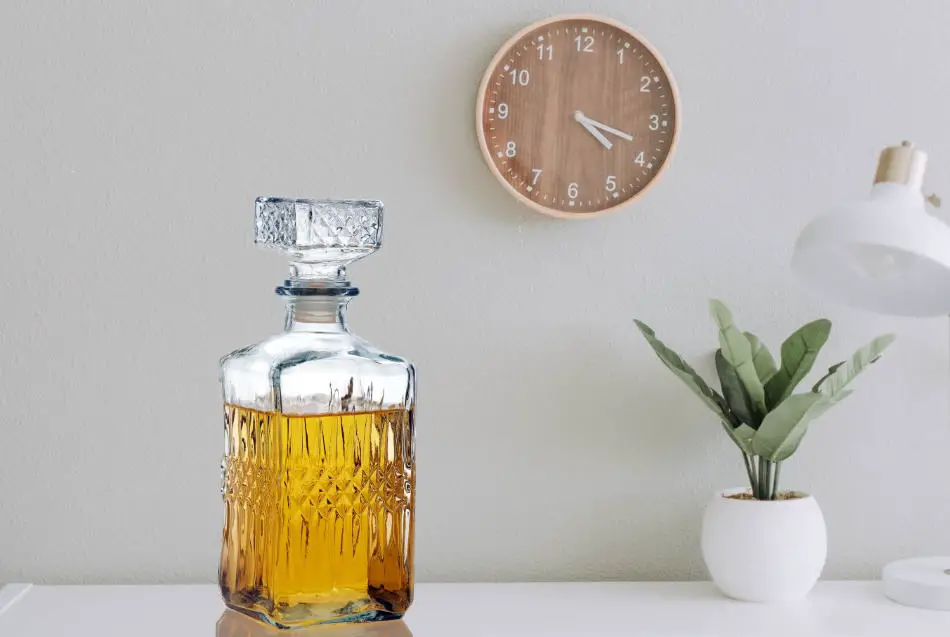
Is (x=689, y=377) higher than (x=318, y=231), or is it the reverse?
(x=318, y=231)

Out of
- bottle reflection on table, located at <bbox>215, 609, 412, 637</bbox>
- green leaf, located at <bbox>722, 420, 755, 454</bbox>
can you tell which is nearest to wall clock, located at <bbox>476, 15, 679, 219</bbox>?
green leaf, located at <bbox>722, 420, 755, 454</bbox>

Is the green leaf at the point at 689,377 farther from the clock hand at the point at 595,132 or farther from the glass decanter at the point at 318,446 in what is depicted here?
the glass decanter at the point at 318,446

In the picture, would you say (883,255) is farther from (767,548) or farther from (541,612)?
(541,612)

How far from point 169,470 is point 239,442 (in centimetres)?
43

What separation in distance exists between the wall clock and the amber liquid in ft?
1.62

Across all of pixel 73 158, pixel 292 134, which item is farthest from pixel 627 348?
pixel 73 158

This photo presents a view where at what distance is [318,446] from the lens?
94cm

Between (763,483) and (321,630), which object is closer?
(321,630)

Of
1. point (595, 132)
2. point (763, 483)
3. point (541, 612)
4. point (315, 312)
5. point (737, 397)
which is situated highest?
point (595, 132)

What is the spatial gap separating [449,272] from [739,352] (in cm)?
38

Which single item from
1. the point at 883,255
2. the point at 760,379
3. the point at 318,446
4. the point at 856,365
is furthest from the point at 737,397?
the point at 318,446

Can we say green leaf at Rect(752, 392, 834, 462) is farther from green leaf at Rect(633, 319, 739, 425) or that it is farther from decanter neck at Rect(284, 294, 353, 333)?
decanter neck at Rect(284, 294, 353, 333)

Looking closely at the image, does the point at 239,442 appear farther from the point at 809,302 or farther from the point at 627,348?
the point at 809,302

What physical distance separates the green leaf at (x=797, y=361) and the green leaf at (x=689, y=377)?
6 cm
